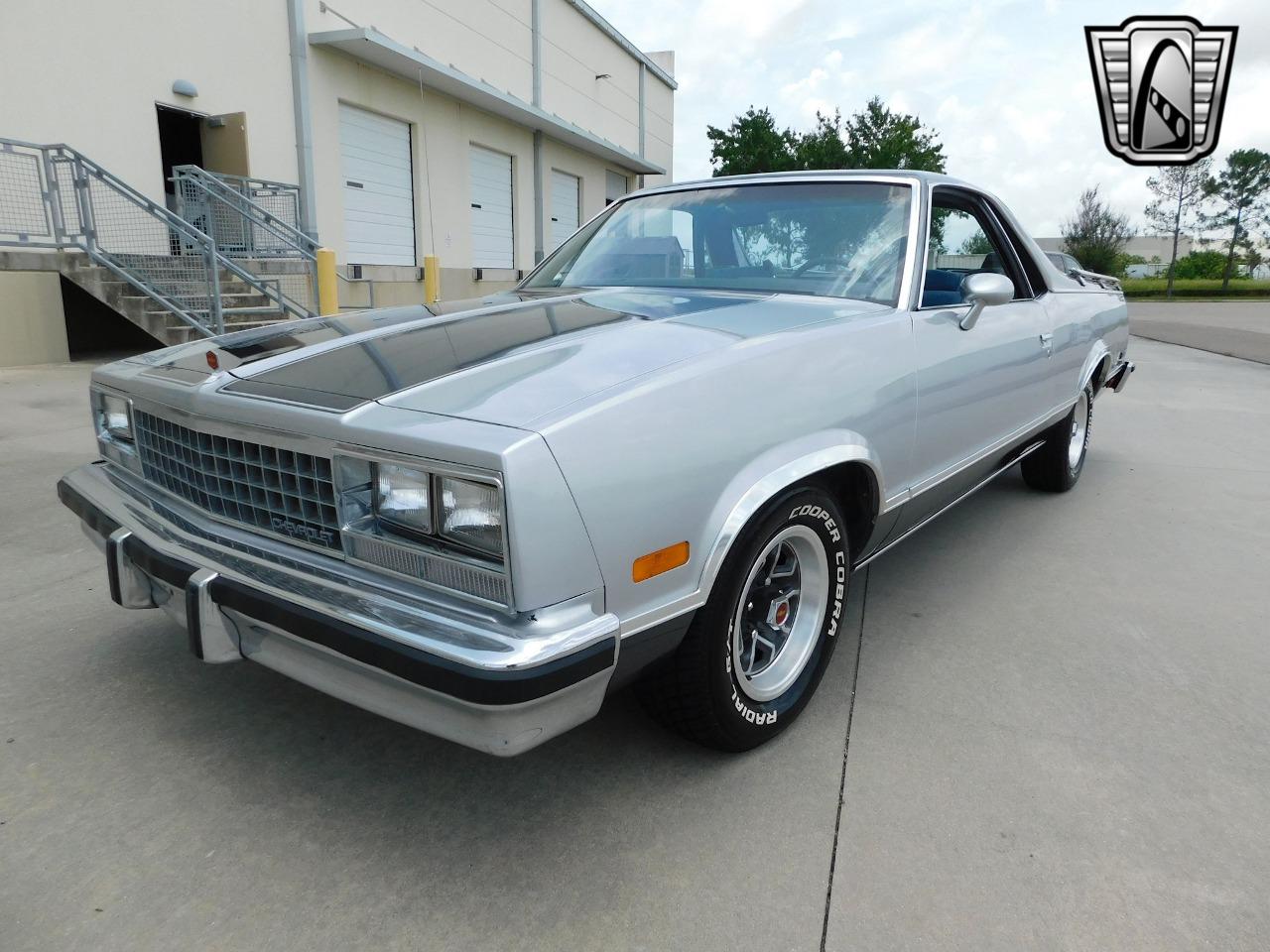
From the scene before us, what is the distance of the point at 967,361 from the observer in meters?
2.90

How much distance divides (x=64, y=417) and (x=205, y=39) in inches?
272

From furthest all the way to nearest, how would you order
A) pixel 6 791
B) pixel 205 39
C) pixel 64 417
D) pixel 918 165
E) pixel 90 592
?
pixel 918 165
pixel 205 39
pixel 64 417
pixel 90 592
pixel 6 791

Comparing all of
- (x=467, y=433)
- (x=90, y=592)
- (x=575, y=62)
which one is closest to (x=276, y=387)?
(x=467, y=433)

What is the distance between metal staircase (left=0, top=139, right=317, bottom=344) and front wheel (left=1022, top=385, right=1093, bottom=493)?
25.7 ft

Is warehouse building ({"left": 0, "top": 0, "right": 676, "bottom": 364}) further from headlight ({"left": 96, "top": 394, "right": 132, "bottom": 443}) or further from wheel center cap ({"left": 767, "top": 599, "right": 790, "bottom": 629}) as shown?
wheel center cap ({"left": 767, "top": 599, "right": 790, "bottom": 629})

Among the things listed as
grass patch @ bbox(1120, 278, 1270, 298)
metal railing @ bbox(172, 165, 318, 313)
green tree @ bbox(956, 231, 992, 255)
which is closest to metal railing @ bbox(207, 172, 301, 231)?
metal railing @ bbox(172, 165, 318, 313)

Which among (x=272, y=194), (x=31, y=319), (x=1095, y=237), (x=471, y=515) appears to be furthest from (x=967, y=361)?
(x=1095, y=237)

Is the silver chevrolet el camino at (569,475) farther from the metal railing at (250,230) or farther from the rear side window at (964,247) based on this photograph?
the metal railing at (250,230)

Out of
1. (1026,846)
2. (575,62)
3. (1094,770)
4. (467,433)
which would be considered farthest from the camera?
(575,62)

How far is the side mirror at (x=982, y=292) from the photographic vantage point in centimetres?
280

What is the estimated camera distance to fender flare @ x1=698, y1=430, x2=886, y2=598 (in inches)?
72.6

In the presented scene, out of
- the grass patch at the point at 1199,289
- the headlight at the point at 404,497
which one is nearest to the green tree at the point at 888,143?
the grass patch at the point at 1199,289

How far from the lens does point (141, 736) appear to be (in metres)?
2.26

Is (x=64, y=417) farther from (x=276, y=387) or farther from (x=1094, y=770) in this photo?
(x=1094, y=770)
